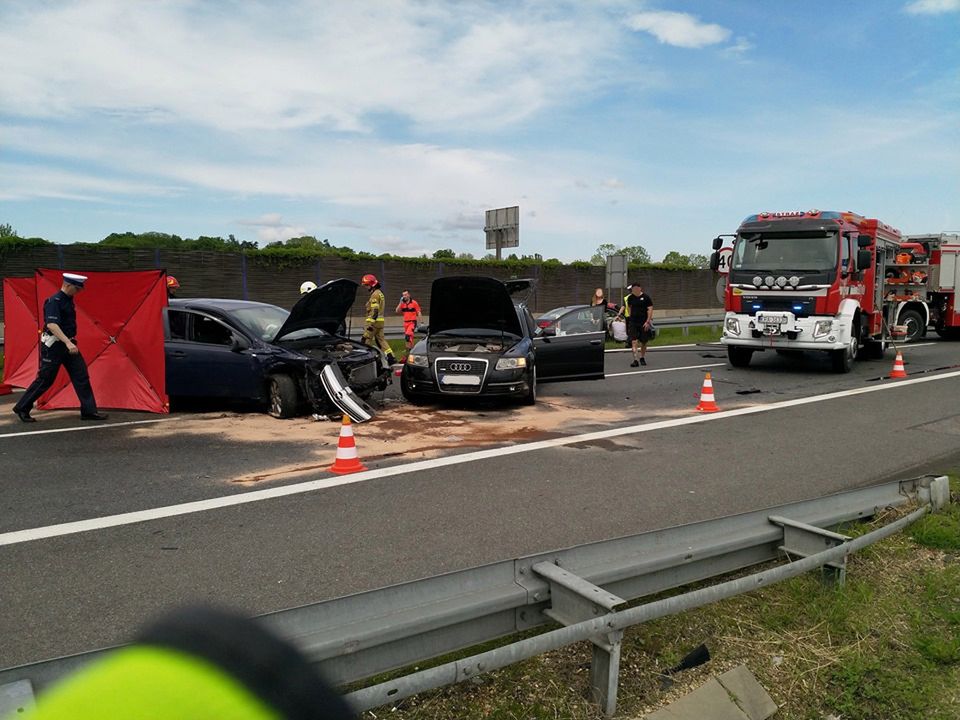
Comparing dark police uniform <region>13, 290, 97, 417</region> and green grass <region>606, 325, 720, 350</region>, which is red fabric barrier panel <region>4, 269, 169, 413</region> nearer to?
dark police uniform <region>13, 290, 97, 417</region>

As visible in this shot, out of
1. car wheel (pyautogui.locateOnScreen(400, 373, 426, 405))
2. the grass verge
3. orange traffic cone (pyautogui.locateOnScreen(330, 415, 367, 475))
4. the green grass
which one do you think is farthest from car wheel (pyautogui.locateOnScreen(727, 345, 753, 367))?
the grass verge

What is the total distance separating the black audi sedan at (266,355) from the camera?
29.8 ft

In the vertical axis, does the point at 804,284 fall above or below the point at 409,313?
above

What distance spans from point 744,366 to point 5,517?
43.5ft

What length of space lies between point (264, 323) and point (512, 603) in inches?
310

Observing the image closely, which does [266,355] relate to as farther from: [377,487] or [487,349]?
[377,487]

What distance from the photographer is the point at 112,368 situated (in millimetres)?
9562

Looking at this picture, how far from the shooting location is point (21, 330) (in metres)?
11.2

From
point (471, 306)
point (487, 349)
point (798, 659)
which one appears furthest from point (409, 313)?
point (798, 659)

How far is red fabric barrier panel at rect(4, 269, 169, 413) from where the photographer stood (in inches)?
369

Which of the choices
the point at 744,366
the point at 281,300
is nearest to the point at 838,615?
the point at 744,366

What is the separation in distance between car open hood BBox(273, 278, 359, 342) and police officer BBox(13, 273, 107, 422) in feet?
7.74

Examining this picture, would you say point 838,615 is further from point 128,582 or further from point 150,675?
point 128,582

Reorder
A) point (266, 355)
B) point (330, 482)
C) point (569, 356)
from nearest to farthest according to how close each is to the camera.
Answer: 1. point (330, 482)
2. point (266, 355)
3. point (569, 356)
